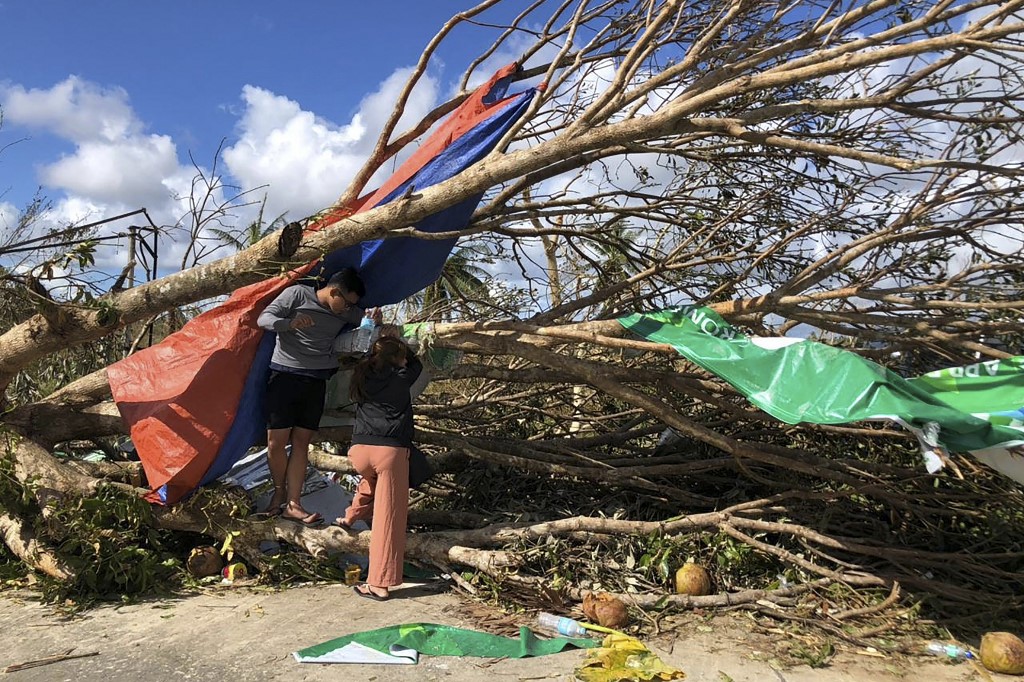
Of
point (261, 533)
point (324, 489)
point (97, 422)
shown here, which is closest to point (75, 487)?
point (97, 422)

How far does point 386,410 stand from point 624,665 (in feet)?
5.95

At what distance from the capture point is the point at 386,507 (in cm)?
398

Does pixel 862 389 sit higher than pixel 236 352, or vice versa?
pixel 236 352

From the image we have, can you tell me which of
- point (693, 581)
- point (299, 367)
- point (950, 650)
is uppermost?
point (299, 367)

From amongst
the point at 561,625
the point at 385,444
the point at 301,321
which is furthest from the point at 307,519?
the point at 561,625

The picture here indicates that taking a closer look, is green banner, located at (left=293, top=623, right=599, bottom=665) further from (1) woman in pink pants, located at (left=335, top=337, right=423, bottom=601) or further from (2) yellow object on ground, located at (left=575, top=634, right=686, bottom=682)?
(1) woman in pink pants, located at (left=335, top=337, right=423, bottom=601)

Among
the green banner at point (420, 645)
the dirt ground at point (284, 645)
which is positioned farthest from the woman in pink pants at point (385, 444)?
the green banner at point (420, 645)

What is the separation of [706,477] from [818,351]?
62.3 inches

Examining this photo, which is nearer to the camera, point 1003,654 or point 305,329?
point 1003,654

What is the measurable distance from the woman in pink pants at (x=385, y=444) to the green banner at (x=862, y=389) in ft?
4.51

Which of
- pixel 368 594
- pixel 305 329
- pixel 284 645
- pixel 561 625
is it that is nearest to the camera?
pixel 284 645

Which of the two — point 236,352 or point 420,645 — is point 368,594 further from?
point 236,352

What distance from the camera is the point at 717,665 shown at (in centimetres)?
312

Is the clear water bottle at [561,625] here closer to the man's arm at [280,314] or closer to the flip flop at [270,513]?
the flip flop at [270,513]
